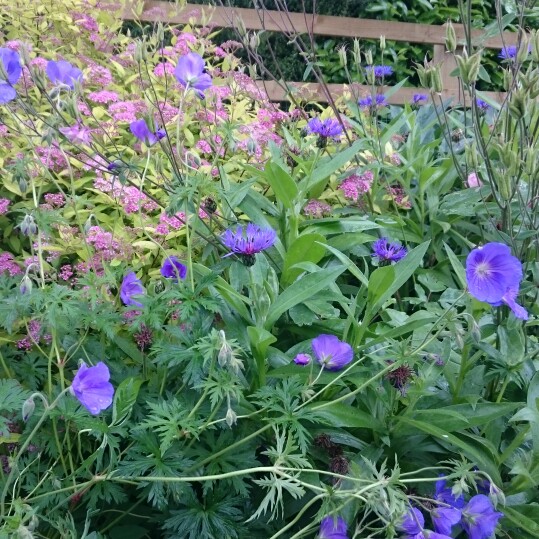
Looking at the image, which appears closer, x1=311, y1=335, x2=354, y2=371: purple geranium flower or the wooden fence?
x1=311, y1=335, x2=354, y2=371: purple geranium flower

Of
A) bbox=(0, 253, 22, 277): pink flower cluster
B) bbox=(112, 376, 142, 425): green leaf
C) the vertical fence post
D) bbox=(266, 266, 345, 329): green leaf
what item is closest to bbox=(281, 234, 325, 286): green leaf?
bbox=(266, 266, 345, 329): green leaf

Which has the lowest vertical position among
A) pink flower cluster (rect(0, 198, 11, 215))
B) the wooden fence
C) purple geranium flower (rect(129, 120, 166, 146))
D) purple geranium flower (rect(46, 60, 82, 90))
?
the wooden fence

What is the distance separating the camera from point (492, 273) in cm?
101

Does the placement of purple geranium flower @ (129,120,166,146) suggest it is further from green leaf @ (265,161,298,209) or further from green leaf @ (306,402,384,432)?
green leaf @ (306,402,384,432)

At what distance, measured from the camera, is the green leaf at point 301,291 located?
3.66 feet

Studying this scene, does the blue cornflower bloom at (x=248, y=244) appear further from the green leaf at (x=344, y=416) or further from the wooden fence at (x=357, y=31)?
the wooden fence at (x=357, y=31)

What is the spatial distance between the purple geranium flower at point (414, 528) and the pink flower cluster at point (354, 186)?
0.93 m

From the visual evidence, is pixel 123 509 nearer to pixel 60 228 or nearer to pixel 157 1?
pixel 60 228

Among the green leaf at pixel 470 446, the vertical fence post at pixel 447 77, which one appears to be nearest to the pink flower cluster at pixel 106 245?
the green leaf at pixel 470 446

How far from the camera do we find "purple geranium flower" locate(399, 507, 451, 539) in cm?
87

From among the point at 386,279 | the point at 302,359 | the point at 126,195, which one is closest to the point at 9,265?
the point at 126,195

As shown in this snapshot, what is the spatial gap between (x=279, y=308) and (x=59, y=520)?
1.55 ft

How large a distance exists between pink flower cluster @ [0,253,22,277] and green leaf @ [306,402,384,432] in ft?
2.29

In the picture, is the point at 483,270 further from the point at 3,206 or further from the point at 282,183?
the point at 3,206
